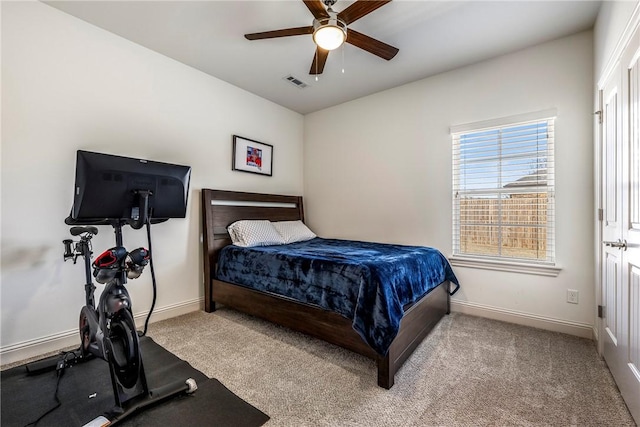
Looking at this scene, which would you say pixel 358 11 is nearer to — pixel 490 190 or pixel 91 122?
pixel 490 190

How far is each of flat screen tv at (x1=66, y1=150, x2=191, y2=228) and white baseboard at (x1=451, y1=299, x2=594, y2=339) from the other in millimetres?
2888

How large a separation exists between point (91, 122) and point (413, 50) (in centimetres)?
291

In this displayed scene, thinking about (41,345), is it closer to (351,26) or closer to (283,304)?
(283,304)

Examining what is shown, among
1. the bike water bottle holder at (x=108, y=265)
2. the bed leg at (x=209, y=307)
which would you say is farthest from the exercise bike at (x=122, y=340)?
the bed leg at (x=209, y=307)

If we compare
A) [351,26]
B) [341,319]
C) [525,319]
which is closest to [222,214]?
[341,319]

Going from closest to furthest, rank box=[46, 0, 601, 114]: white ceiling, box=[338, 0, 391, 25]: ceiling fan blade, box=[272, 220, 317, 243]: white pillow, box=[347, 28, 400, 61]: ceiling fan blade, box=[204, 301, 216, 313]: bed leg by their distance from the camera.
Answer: box=[338, 0, 391, 25]: ceiling fan blade
box=[347, 28, 400, 61]: ceiling fan blade
box=[46, 0, 601, 114]: white ceiling
box=[204, 301, 216, 313]: bed leg
box=[272, 220, 317, 243]: white pillow

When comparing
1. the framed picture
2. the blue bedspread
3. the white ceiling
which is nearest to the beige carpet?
the blue bedspread

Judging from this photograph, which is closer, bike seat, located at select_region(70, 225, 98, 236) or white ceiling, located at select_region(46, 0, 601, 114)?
bike seat, located at select_region(70, 225, 98, 236)

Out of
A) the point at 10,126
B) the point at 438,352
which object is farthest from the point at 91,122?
the point at 438,352

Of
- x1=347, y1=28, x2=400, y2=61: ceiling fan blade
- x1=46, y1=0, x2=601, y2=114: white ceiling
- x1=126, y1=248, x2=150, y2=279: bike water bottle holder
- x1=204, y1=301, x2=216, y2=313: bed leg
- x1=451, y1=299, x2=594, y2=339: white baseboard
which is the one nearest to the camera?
x1=126, y1=248, x2=150, y2=279: bike water bottle holder

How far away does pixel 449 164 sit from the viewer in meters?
3.04

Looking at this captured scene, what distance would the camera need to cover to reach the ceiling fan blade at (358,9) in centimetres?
166

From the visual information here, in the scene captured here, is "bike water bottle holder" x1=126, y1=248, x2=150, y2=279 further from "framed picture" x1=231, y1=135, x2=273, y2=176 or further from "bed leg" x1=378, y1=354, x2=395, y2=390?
"framed picture" x1=231, y1=135, x2=273, y2=176

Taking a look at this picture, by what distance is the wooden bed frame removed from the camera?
1.89m
